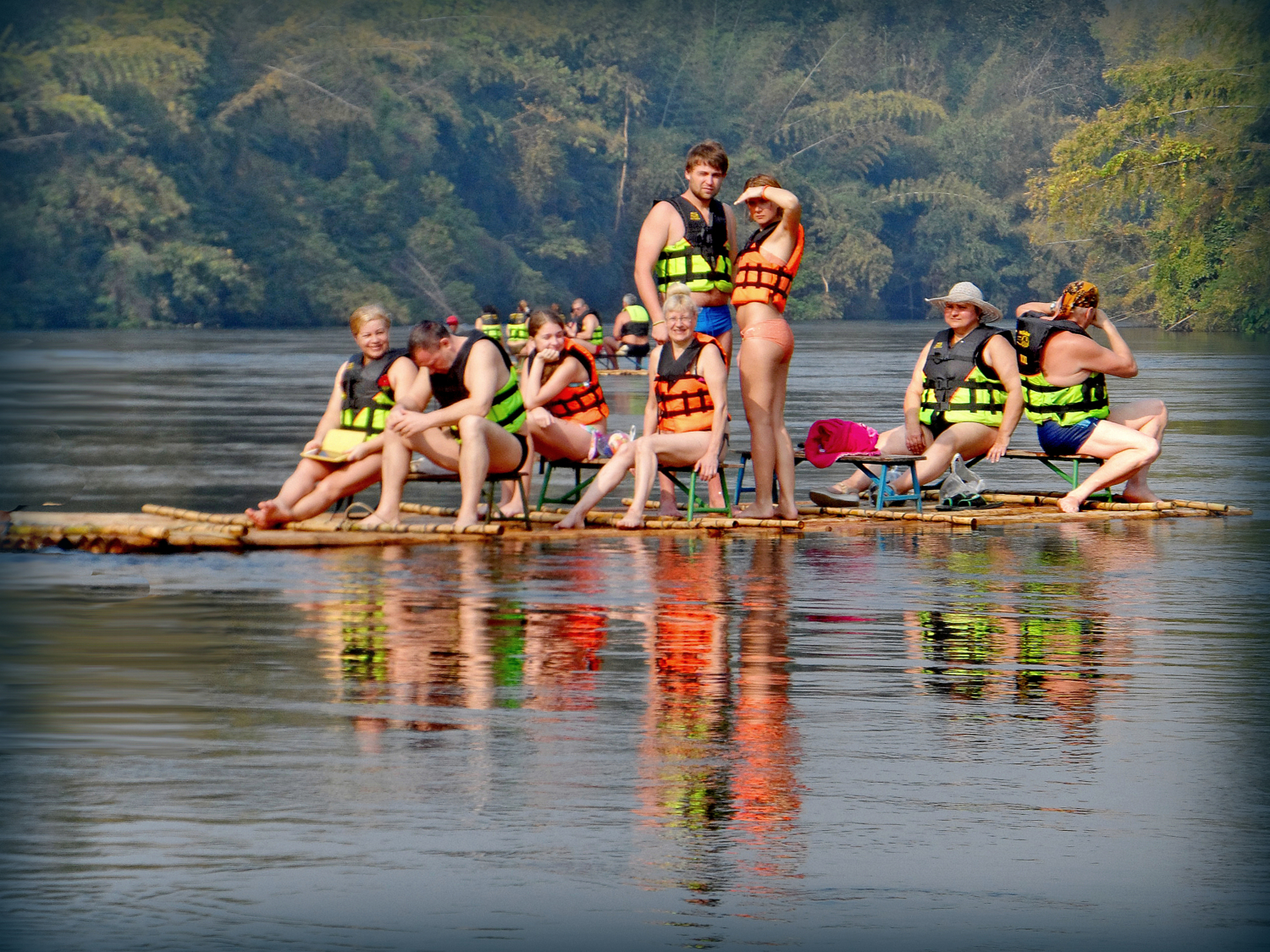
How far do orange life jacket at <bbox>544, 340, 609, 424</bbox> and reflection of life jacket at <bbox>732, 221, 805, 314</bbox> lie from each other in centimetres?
122

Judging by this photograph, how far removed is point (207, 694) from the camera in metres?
8.55

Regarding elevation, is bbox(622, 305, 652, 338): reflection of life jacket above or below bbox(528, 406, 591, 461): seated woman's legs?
above

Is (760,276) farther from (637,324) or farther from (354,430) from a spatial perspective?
(637,324)

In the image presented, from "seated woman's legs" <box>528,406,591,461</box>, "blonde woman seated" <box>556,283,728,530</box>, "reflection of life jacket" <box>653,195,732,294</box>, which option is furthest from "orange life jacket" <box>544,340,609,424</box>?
"blonde woman seated" <box>556,283,728,530</box>

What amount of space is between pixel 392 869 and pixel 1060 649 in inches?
168

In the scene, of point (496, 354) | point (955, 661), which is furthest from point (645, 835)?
point (496, 354)

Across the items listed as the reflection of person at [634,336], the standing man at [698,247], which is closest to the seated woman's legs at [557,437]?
the standing man at [698,247]

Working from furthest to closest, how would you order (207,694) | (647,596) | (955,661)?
(647,596), (955,661), (207,694)

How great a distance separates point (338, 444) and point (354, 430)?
0.13 metres

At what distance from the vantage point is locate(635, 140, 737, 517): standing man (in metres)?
14.1

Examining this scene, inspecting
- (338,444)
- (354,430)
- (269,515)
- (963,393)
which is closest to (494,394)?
(354,430)

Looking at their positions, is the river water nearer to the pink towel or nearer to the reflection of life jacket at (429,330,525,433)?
the pink towel

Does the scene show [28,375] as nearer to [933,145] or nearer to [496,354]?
[496,354]

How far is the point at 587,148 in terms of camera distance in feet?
301
